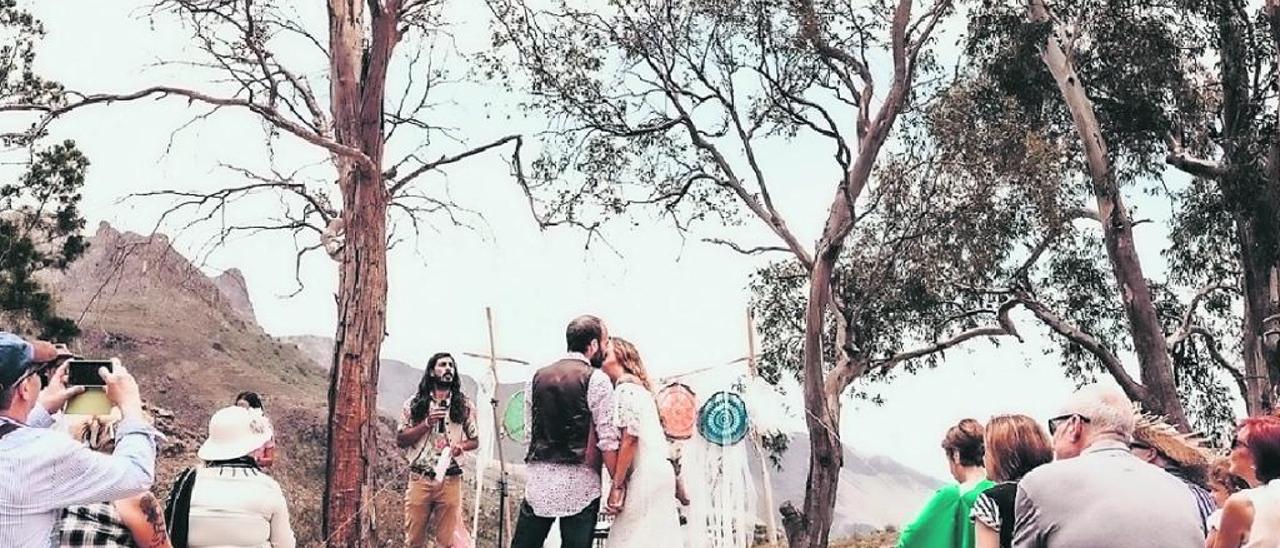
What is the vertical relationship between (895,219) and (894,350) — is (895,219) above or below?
above

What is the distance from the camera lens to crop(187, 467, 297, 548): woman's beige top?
11.2 feet

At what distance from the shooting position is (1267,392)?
45.5ft

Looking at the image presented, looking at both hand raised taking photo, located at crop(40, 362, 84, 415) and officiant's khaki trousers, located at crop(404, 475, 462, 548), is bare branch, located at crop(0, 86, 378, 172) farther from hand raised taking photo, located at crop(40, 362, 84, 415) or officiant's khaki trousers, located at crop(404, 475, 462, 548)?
hand raised taking photo, located at crop(40, 362, 84, 415)

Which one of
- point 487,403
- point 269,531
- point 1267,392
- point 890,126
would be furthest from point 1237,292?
point 269,531

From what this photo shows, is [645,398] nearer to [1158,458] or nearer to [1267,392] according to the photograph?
[1158,458]

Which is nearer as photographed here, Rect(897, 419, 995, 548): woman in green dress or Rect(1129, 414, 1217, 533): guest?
Rect(897, 419, 995, 548): woman in green dress

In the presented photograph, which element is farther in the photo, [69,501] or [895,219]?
[895,219]

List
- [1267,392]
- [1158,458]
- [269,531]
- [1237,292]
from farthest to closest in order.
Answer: [1237,292]
[1267,392]
[1158,458]
[269,531]

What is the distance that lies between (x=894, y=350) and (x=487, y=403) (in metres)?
8.94

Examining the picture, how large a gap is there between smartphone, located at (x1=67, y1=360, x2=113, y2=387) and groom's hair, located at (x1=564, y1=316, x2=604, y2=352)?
1.80m

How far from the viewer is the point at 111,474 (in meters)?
2.65

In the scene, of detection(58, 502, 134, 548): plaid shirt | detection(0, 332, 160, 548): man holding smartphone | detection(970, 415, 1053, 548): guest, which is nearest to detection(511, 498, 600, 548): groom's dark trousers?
detection(970, 415, 1053, 548): guest

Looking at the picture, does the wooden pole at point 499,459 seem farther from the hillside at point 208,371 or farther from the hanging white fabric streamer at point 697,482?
the hillside at point 208,371

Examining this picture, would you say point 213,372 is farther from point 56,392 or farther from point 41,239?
point 56,392
